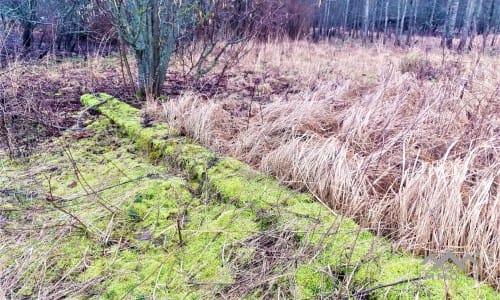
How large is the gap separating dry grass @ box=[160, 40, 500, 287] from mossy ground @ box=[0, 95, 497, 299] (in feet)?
0.55

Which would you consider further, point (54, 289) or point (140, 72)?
point (140, 72)

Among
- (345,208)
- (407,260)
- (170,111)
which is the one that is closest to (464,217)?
(407,260)

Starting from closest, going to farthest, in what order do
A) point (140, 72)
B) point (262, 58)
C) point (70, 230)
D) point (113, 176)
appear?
point (70, 230)
point (113, 176)
point (140, 72)
point (262, 58)

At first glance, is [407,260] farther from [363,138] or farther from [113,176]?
[113,176]

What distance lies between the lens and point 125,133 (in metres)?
3.24

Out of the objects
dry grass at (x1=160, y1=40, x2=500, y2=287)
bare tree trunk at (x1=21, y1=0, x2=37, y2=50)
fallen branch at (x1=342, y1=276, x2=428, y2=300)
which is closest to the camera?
fallen branch at (x1=342, y1=276, x2=428, y2=300)

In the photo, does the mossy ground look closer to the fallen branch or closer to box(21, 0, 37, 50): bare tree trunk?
the fallen branch

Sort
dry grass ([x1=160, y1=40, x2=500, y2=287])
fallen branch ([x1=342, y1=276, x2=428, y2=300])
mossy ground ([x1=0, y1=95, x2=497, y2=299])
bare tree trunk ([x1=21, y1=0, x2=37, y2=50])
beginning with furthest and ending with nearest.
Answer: bare tree trunk ([x1=21, y1=0, x2=37, y2=50]) → dry grass ([x1=160, y1=40, x2=500, y2=287]) → mossy ground ([x1=0, y1=95, x2=497, y2=299]) → fallen branch ([x1=342, y1=276, x2=428, y2=300])

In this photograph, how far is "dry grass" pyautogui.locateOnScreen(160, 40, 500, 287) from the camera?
1596 millimetres

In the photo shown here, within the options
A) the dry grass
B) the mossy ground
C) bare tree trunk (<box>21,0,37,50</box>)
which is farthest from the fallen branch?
bare tree trunk (<box>21,0,37,50</box>)

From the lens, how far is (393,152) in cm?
237

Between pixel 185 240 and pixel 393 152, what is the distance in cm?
148

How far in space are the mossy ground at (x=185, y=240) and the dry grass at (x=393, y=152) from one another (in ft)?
0.55

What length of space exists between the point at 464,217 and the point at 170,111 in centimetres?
251
